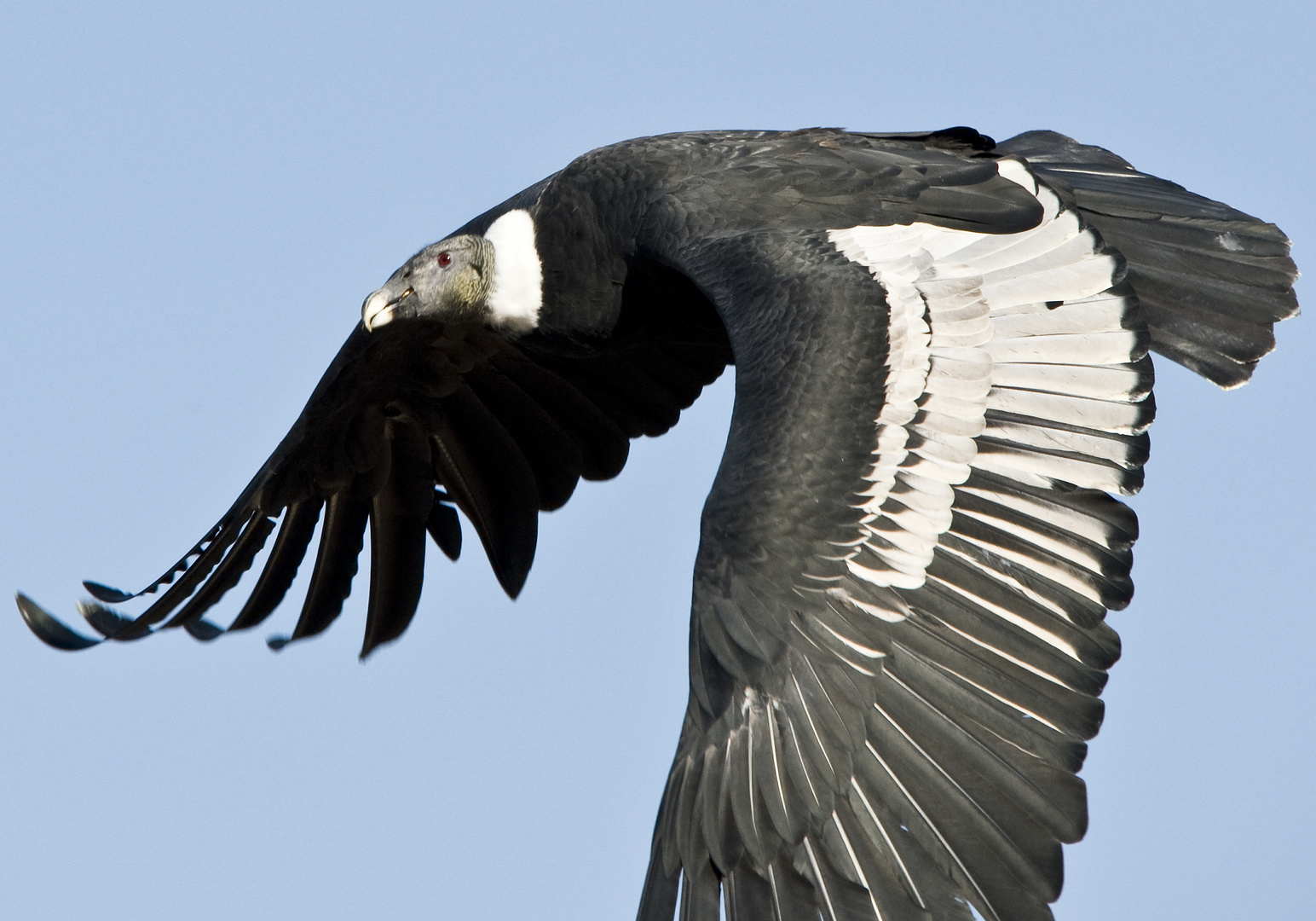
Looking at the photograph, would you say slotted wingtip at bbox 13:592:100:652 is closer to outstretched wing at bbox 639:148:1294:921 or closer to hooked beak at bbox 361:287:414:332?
hooked beak at bbox 361:287:414:332

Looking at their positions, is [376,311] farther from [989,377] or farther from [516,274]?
[989,377]

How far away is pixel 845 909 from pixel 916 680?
690mm

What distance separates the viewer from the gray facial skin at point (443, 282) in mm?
7570

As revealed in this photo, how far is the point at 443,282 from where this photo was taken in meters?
7.61

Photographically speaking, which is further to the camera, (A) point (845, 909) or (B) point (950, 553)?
(B) point (950, 553)

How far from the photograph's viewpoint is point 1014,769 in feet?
16.2

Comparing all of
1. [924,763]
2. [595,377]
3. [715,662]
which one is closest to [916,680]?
[924,763]

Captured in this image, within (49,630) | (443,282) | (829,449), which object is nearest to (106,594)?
(49,630)

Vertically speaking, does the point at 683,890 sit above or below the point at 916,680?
below

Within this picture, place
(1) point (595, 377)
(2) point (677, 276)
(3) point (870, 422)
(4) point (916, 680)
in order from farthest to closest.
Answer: (1) point (595, 377) → (2) point (677, 276) → (3) point (870, 422) → (4) point (916, 680)

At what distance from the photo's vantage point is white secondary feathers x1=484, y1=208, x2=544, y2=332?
24.2 feet

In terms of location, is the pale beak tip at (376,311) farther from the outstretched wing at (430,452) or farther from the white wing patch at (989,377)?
the white wing patch at (989,377)

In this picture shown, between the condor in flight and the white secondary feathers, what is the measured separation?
0.05 feet

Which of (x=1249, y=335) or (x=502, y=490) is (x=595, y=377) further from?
(x=1249, y=335)
